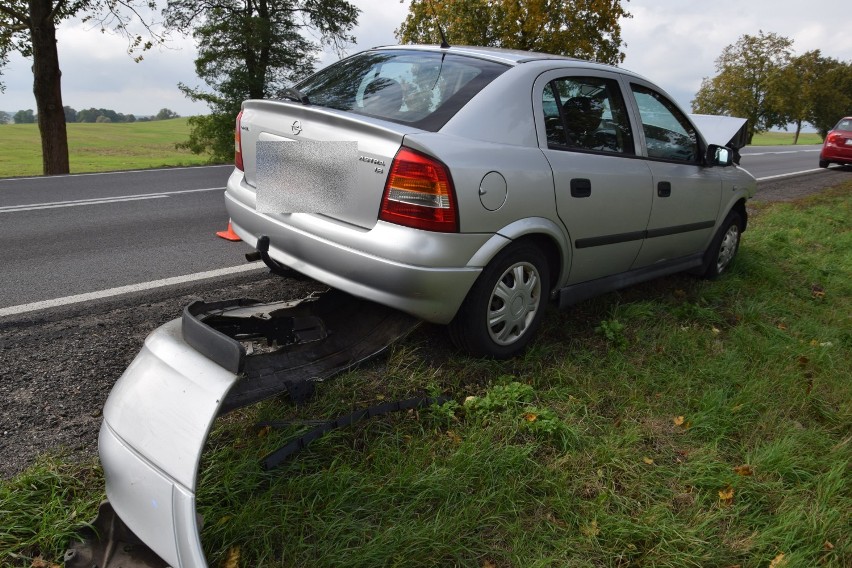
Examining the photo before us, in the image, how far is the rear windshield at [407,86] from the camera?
3.23 m

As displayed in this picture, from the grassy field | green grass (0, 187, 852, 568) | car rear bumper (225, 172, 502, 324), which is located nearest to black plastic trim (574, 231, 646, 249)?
green grass (0, 187, 852, 568)

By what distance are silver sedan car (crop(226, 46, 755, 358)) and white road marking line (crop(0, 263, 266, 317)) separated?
3.81 ft

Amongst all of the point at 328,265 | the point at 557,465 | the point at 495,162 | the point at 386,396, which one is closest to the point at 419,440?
the point at 386,396

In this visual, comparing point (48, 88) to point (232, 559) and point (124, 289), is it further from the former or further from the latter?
point (232, 559)

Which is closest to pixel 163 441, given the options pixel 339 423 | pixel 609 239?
pixel 339 423

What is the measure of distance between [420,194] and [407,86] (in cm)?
82

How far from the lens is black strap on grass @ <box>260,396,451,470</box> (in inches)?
97.3

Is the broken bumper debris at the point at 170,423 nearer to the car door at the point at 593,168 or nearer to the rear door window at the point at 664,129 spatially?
the car door at the point at 593,168

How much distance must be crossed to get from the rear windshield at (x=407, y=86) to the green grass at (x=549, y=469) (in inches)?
48.0

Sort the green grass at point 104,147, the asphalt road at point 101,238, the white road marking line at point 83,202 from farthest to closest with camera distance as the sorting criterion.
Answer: the green grass at point 104,147 → the white road marking line at point 83,202 → the asphalt road at point 101,238

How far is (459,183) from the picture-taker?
2961mm

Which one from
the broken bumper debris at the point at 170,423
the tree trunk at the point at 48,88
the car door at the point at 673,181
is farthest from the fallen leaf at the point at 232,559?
the tree trunk at the point at 48,88

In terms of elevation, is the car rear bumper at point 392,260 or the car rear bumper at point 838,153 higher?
the car rear bumper at point 838,153

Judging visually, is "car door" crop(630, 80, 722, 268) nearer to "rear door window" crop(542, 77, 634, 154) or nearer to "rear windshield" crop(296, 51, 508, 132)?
"rear door window" crop(542, 77, 634, 154)
